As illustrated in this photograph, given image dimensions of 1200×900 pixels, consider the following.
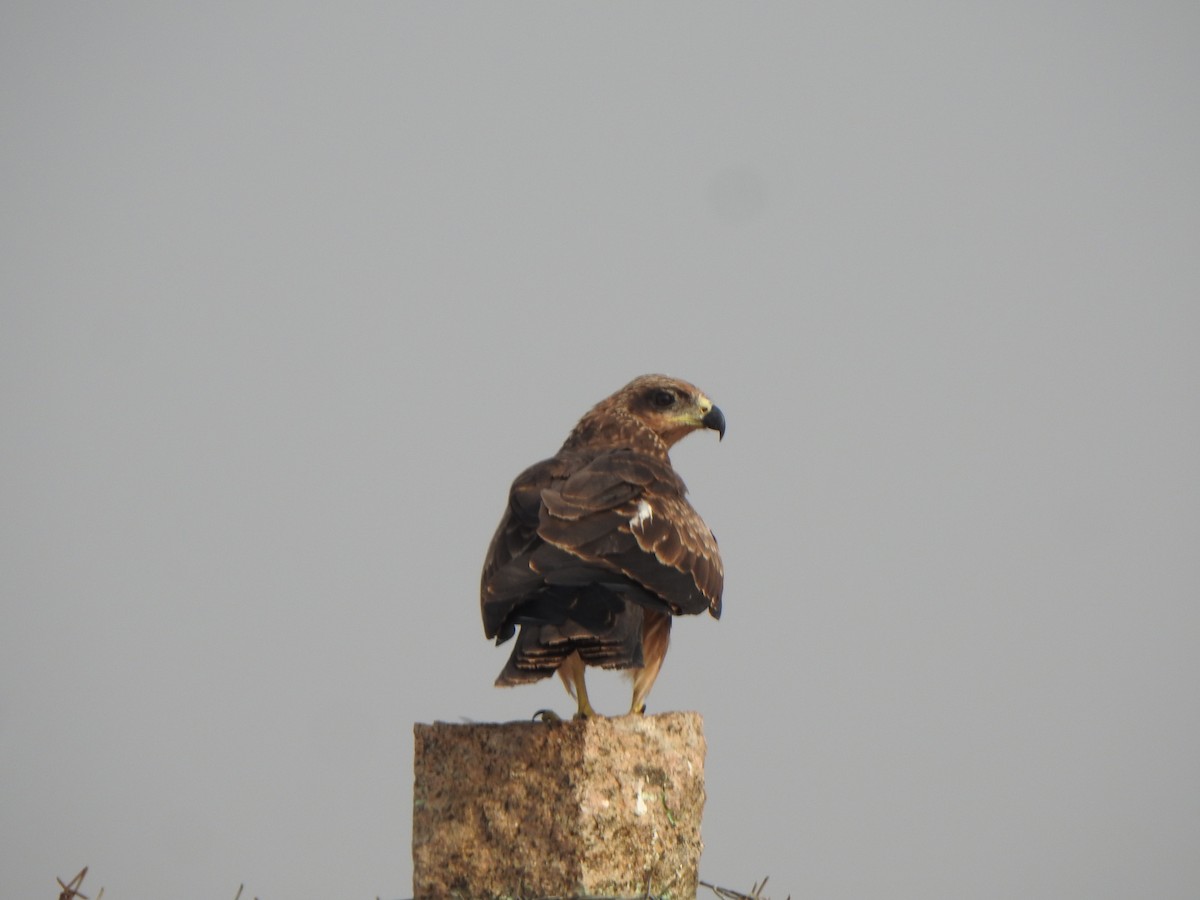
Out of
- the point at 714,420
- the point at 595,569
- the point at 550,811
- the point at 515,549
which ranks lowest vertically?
the point at 550,811

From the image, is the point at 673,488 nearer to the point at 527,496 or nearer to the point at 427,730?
the point at 527,496

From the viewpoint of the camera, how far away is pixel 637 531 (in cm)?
609

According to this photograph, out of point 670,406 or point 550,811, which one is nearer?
point 550,811

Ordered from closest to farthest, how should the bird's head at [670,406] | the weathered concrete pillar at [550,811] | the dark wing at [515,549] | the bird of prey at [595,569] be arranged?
the weathered concrete pillar at [550,811]
the bird of prey at [595,569]
the dark wing at [515,549]
the bird's head at [670,406]

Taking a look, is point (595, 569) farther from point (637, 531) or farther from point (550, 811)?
point (550, 811)

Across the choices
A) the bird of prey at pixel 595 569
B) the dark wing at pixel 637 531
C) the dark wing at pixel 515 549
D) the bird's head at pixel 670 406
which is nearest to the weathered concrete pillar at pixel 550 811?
the bird of prey at pixel 595 569

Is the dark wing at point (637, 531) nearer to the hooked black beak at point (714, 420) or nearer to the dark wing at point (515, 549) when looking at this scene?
the dark wing at point (515, 549)

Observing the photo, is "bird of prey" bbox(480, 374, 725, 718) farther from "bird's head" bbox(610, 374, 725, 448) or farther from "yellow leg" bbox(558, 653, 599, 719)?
"bird's head" bbox(610, 374, 725, 448)

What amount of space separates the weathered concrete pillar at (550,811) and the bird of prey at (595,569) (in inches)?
13.3

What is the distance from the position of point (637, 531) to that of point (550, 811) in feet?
4.65

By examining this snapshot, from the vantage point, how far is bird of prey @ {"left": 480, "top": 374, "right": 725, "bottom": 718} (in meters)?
5.60

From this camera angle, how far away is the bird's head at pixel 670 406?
27.5 ft

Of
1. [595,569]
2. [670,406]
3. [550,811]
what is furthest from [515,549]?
[670,406]

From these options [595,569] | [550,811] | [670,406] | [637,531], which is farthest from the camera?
[670,406]
